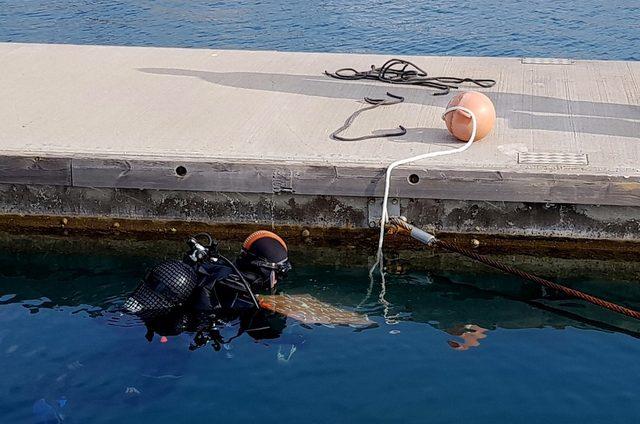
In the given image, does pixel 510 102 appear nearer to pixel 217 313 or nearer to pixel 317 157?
pixel 317 157

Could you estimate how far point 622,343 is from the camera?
7.18 meters

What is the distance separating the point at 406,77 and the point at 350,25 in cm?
830

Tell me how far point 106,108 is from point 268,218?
233 centimetres

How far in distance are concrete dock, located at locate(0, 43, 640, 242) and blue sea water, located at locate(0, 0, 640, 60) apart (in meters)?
6.48

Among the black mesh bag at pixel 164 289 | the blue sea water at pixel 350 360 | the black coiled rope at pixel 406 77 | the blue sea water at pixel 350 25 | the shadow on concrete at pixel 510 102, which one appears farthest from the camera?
the blue sea water at pixel 350 25

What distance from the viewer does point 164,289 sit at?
269 inches

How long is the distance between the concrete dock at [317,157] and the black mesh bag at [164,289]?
150 centimetres

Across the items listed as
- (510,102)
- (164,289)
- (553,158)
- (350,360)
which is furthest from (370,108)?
(164,289)

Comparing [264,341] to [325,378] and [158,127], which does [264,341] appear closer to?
[325,378]

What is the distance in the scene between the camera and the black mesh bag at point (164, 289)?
6812mm

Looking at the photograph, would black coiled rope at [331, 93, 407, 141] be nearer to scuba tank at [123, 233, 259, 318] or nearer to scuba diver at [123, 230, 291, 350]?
scuba diver at [123, 230, 291, 350]

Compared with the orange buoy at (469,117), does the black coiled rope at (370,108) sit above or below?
below

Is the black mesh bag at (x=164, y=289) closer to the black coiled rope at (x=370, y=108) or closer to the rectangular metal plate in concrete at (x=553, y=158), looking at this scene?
the black coiled rope at (x=370, y=108)

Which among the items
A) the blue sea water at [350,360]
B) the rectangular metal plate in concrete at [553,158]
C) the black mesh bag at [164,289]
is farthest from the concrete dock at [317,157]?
the black mesh bag at [164,289]
